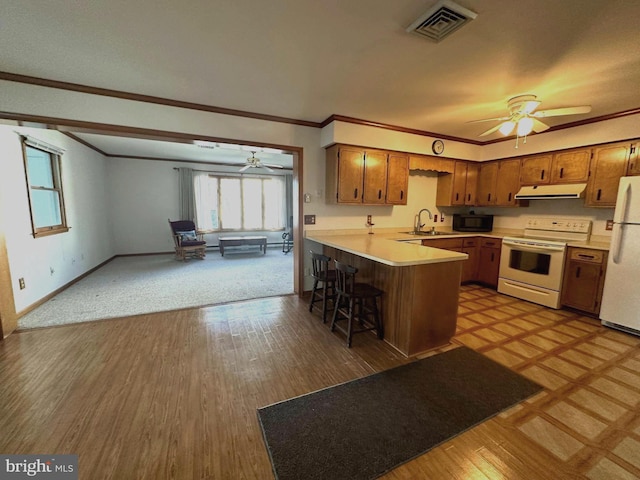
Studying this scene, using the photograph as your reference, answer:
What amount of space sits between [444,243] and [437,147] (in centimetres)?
165

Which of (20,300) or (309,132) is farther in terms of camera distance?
(309,132)

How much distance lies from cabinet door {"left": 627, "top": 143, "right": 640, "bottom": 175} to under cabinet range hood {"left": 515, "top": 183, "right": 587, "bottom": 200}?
455mm

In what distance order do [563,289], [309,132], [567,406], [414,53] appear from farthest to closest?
[309,132], [563,289], [414,53], [567,406]

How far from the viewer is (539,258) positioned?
374cm

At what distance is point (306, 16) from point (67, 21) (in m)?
1.64

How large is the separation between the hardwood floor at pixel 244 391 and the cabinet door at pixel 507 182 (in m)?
2.08

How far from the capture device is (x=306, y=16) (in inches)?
66.6

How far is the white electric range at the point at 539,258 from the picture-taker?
11.8 feet

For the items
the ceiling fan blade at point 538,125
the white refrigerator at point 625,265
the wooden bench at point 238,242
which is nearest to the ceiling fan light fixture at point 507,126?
the ceiling fan blade at point 538,125

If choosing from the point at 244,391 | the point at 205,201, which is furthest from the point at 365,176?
the point at 205,201

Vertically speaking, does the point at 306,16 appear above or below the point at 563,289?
above

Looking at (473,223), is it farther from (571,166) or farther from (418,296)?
(418,296)

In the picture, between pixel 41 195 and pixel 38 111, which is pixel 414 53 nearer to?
pixel 38 111

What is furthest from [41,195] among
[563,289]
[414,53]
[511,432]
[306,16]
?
[563,289]
